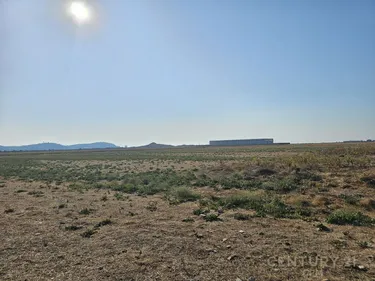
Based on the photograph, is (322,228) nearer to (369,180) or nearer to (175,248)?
(175,248)

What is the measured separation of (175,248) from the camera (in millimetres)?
7875

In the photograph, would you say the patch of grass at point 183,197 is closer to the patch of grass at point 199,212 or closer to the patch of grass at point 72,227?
the patch of grass at point 199,212

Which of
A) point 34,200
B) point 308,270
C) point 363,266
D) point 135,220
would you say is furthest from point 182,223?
point 34,200

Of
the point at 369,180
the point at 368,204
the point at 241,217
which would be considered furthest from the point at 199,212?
the point at 369,180

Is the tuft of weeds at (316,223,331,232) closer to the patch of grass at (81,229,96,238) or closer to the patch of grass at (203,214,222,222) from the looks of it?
the patch of grass at (203,214,222,222)

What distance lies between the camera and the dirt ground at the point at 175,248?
634cm

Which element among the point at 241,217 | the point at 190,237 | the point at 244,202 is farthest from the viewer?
the point at 244,202

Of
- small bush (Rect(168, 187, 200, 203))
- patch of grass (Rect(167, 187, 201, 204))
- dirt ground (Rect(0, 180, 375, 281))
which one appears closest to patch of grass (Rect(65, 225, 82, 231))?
dirt ground (Rect(0, 180, 375, 281))

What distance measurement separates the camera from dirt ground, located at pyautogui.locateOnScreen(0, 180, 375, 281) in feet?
20.8

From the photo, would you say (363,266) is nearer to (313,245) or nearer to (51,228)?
(313,245)

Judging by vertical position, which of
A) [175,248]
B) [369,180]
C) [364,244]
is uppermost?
→ [369,180]

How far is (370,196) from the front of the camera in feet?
47.4

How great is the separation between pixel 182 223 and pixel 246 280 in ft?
15.3

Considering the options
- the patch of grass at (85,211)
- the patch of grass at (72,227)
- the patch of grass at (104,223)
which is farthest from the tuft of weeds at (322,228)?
the patch of grass at (85,211)
